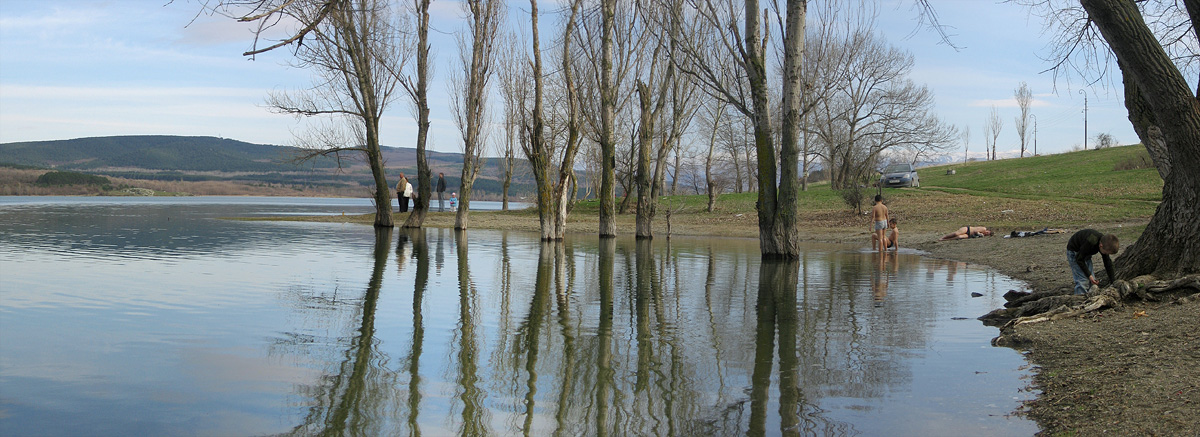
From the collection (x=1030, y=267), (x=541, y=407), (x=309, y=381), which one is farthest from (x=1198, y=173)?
(x=309, y=381)

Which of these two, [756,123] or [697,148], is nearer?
[756,123]

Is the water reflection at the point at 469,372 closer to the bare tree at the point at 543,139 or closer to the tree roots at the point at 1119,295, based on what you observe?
the tree roots at the point at 1119,295

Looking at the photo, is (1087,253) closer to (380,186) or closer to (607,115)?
(607,115)

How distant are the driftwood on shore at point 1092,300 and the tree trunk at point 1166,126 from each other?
1.55 feet

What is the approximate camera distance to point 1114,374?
5.81m

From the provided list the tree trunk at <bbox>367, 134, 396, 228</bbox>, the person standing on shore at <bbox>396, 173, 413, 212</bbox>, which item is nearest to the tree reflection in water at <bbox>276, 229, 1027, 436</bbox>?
the tree trunk at <bbox>367, 134, 396, 228</bbox>

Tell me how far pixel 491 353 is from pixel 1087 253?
6790mm

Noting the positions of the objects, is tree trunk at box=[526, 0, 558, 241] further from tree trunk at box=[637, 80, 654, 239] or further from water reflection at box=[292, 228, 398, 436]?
water reflection at box=[292, 228, 398, 436]

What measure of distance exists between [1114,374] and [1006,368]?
86 cm

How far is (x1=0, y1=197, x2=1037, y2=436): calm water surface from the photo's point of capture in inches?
198

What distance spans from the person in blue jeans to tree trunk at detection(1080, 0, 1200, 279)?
1.48 feet

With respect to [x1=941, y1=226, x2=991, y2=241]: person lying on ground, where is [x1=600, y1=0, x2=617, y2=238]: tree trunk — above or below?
above

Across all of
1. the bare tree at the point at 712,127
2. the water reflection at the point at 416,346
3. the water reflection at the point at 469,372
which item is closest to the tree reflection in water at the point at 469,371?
the water reflection at the point at 469,372

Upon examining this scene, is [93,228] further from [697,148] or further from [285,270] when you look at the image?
[697,148]
